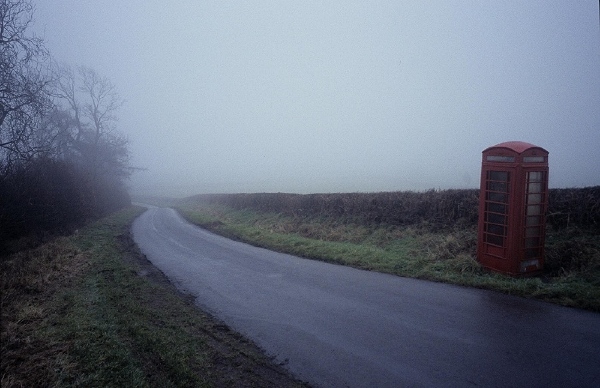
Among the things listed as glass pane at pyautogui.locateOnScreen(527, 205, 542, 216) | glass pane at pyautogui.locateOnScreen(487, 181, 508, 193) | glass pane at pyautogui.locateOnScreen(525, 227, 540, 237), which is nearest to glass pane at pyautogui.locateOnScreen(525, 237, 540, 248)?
glass pane at pyautogui.locateOnScreen(525, 227, 540, 237)

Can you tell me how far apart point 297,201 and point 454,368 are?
16010 mm

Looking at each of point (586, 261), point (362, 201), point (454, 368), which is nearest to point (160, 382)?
point (454, 368)

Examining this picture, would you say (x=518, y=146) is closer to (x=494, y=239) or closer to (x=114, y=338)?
(x=494, y=239)

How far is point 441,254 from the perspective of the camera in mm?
9211

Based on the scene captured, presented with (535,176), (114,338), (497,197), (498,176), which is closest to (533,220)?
(497,197)

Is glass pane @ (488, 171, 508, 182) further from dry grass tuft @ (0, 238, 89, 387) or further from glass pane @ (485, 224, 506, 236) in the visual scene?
dry grass tuft @ (0, 238, 89, 387)

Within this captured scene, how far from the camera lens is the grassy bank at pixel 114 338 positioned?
387cm

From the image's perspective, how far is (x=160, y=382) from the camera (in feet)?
12.3

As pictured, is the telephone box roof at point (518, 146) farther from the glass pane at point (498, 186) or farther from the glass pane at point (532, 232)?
the glass pane at point (532, 232)

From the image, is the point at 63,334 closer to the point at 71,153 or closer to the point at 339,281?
the point at 339,281

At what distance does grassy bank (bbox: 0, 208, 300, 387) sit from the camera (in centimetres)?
387

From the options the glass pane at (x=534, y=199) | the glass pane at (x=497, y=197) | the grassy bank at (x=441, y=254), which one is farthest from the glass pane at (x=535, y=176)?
the grassy bank at (x=441, y=254)

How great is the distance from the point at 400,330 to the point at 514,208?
4.60 metres

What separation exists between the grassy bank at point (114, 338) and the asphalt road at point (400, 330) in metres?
0.55
